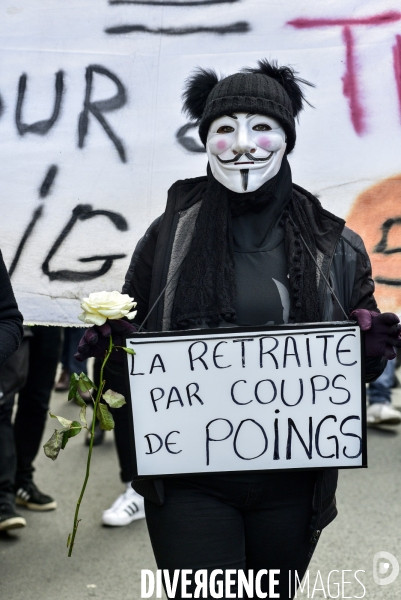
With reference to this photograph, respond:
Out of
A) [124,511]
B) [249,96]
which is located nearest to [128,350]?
[249,96]

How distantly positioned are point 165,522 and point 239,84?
1.19m

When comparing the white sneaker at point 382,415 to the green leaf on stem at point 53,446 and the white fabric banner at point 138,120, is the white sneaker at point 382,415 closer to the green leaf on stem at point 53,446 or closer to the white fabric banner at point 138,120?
the white fabric banner at point 138,120

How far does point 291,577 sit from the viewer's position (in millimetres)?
2420

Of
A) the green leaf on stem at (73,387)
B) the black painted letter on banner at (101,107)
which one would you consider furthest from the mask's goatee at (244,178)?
the black painted letter on banner at (101,107)

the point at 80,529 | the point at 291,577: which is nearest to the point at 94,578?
the point at 80,529

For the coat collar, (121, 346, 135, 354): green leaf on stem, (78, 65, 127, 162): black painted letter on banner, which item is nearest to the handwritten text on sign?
(121, 346, 135, 354): green leaf on stem

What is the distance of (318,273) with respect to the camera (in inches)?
95.0

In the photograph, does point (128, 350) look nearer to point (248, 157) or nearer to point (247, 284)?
point (247, 284)

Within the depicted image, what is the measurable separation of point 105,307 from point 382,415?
156 inches

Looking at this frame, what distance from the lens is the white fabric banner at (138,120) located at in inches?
122

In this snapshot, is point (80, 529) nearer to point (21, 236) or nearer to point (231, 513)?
point (21, 236)


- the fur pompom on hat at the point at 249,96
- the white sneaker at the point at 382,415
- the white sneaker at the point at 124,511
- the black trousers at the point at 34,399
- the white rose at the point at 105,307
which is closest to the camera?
the white rose at the point at 105,307

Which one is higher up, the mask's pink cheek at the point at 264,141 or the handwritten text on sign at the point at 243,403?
the mask's pink cheek at the point at 264,141

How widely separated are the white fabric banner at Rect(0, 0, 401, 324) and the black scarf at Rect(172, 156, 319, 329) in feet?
2.16
